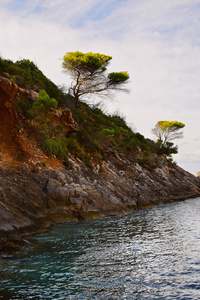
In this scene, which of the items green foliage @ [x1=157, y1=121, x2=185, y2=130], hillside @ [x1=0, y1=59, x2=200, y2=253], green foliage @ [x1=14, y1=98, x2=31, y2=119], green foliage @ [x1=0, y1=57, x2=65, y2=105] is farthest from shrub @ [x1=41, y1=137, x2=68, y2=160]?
green foliage @ [x1=157, y1=121, x2=185, y2=130]

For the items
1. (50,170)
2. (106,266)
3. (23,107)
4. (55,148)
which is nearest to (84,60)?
(23,107)

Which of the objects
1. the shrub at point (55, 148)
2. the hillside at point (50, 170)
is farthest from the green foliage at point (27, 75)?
the shrub at point (55, 148)

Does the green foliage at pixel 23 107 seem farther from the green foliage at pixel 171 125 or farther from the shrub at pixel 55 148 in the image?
the green foliage at pixel 171 125

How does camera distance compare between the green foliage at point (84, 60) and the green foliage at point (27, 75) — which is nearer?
the green foliage at point (27, 75)

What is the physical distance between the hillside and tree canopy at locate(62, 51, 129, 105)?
6811 mm

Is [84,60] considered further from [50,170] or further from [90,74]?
[50,170]

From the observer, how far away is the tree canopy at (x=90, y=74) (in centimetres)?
3488

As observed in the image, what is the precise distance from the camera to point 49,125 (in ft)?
76.6

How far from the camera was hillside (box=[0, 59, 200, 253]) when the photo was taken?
14742 millimetres

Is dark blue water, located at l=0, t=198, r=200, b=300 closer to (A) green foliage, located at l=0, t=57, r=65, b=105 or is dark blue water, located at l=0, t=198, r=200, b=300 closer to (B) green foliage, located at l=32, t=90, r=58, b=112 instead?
(B) green foliage, located at l=32, t=90, r=58, b=112

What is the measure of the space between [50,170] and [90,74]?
21.0 m

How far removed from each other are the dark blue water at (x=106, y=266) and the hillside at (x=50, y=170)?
1.95 m

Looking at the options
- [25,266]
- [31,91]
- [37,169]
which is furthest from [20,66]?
[25,266]

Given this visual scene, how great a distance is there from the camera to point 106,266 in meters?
8.48
